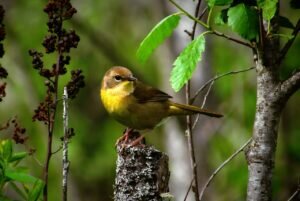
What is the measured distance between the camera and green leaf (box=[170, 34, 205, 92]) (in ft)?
12.1

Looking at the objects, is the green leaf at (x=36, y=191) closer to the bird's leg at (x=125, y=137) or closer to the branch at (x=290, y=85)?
the bird's leg at (x=125, y=137)

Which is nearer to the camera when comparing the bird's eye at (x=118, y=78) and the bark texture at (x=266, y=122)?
the bark texture at (x=266, y=122)

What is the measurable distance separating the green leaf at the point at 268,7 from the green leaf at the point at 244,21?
108mm

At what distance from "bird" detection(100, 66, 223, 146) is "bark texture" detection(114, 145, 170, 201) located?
75.5 inches

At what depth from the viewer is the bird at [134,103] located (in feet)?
19.7

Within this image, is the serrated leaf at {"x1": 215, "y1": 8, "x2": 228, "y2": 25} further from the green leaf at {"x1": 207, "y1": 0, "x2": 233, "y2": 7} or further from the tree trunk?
the tree trunk

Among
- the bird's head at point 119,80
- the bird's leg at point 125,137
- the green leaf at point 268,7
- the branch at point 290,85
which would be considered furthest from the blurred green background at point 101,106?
the green leaf at point 268,7

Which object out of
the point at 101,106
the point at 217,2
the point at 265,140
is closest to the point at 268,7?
the point at 217,2

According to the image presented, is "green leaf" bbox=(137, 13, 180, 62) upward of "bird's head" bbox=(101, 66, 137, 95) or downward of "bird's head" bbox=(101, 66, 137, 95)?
downward

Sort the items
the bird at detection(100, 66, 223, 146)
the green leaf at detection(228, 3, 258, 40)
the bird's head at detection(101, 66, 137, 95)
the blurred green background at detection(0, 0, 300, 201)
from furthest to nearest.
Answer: the blurred green background at detection(0, 0, 300, 201), the bird's head at detection(101, 66, 137, 95), the bird at detection(100, 66, 223, 146), the green leaf at detection(228, 3, 258, 40)

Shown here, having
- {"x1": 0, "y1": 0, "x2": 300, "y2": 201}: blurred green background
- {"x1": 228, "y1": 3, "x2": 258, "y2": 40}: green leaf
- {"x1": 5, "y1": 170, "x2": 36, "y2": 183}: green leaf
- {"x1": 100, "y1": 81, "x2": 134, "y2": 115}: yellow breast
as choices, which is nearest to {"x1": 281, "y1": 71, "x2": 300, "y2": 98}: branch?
{"x1": 228, "y1": 3, "x2": 258, "y2": 40}: green leaf

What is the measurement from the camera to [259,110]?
3.87 m

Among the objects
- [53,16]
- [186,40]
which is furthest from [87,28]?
[53,16]

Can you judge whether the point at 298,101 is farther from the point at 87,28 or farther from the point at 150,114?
the point at 150,114
